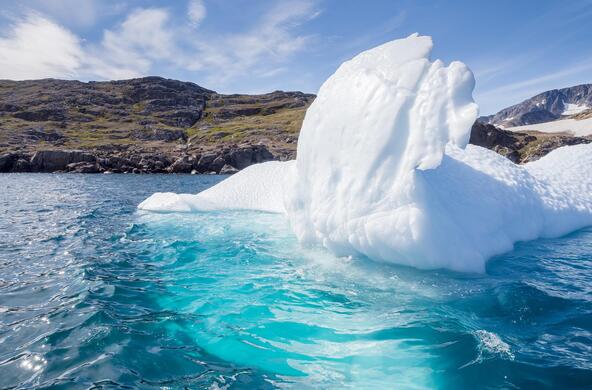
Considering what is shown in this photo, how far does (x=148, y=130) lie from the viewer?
127 meters

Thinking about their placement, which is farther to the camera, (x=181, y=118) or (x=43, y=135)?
(x=181, y=118)

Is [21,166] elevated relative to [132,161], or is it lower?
lower

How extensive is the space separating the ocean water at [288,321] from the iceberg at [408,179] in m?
0.70

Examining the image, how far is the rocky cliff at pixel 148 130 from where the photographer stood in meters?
79.4

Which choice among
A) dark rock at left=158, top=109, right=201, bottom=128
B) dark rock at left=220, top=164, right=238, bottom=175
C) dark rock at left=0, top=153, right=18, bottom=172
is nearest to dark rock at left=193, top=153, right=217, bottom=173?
dark rock at left=220, top=164, right=238, bottom=175

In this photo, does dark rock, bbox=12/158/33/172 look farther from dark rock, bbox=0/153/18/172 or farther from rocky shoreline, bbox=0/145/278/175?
dark rock, bbox=0/153/18/172

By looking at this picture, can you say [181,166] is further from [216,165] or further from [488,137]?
[488,137]

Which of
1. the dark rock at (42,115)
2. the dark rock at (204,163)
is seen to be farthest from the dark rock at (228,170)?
the dark rock at (42,115)

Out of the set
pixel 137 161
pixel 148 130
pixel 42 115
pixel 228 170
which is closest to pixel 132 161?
pixel 137 161

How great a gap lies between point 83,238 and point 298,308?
1113 centimetres

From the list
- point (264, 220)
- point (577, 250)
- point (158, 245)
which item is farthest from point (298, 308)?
point (264, 220)

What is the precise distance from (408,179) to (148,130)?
12990cm

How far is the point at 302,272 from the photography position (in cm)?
1020

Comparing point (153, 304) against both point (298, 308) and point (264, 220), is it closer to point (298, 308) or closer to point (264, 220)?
point (298, 308)
